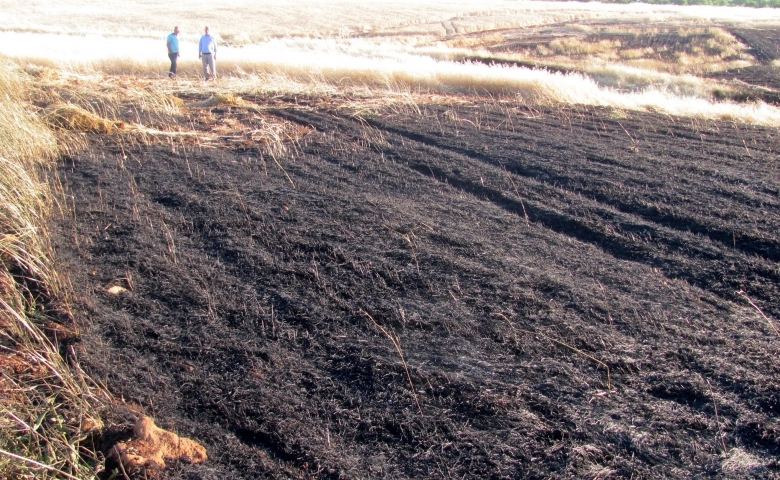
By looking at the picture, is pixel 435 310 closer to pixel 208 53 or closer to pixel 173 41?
pixel 208 53

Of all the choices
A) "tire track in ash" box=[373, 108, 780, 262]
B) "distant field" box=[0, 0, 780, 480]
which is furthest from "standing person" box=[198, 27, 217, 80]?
"tire track in ash" box=[373, 108, 780, 262]

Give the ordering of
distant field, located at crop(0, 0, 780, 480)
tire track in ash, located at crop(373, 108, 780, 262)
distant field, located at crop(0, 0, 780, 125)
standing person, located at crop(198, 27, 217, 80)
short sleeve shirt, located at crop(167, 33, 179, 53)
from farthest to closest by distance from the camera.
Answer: short sleeve shirt, located at crop(167, 33, 179, 53) < standing person, located at crop(198, 27, 217, 80) < distant field, located at crop(0, 0, 780, 125) < tire track in ash, located at crop(373, 108, 780, 262) < distant field, located at crop(0, 0, 780, 480)

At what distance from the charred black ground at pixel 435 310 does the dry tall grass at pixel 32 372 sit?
0.23 meters

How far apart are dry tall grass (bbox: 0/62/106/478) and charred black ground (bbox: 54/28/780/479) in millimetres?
233

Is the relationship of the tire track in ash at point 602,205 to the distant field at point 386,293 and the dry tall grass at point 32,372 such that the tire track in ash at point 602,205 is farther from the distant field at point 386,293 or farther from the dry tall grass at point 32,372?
the dry tall grass at point 32,372

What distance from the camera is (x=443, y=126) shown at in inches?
385

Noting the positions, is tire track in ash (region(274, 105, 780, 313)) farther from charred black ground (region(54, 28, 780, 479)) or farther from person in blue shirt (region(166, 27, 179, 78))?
person in blue shirt (region(166, 27, 179, 78))

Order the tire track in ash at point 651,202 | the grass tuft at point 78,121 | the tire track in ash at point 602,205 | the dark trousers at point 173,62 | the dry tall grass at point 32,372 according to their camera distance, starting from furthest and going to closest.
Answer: the dark trousers at point 173,62
the grass tuft at point 78,121
the tire track in ash at point 651,202
the tire track in ash at point 602,205
the dry tall grass at point 32,372

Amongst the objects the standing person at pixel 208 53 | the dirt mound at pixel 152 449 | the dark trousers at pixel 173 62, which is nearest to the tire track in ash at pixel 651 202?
the dirt mound at pixel 152 449

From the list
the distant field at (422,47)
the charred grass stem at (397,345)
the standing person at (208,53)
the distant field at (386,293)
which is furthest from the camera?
the standing person at (208,53)

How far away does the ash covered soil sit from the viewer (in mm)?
3031

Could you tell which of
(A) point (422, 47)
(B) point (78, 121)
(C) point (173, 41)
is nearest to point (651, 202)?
(B) point (78, 121)

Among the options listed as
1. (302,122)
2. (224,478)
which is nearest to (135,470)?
(224,478)

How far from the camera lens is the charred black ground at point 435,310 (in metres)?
3.03
